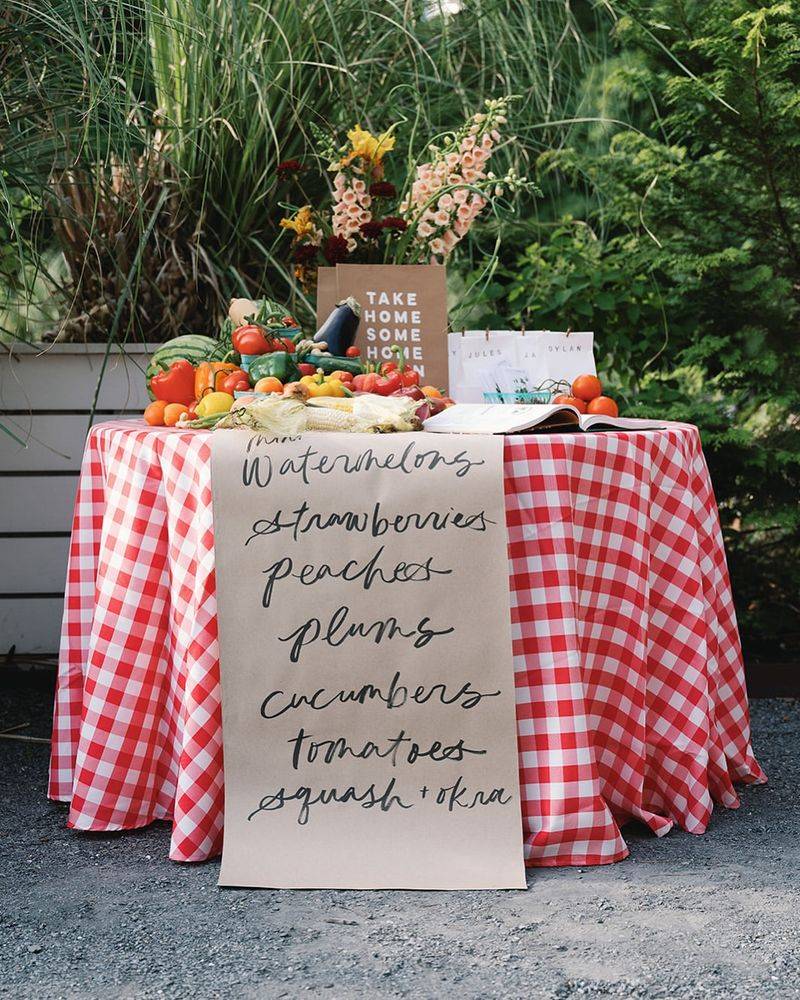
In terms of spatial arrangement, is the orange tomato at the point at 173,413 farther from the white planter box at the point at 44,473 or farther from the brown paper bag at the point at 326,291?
the white planter box at the point at 44,473

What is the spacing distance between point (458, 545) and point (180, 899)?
2.37 feet

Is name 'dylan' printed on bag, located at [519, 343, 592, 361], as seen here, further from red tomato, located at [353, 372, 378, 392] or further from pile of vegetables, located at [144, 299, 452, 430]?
red tomato, located at [353, 372, 378, 392]

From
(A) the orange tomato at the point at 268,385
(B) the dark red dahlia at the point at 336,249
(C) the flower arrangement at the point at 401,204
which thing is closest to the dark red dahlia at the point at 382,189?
(C) the flower arrangement at the point at 401,204

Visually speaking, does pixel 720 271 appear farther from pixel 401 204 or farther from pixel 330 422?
pixel 330 422

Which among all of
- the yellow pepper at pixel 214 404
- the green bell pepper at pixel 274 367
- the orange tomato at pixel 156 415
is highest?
the green bell pepper at pixel 274 367

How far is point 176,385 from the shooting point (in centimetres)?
229

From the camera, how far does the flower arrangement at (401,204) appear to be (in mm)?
2564

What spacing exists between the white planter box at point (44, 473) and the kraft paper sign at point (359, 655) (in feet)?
4.76

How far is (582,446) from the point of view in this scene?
6.27 ft

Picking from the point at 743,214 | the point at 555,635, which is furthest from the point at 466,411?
the point at 743,214

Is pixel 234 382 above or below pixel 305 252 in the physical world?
below

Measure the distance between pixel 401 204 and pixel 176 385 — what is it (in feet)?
2.58

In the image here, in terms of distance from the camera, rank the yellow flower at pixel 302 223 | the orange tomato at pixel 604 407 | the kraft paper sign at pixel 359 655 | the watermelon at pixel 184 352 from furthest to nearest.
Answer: the yellow flower at pixel 302 223 → the watermelon at pixel 184 352 → the orange tomato at pixel 604 407 → the kraft paper sign at pixel 359 655

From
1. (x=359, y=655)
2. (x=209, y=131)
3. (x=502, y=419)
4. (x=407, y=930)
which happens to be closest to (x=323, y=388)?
(x=502, y=419)
